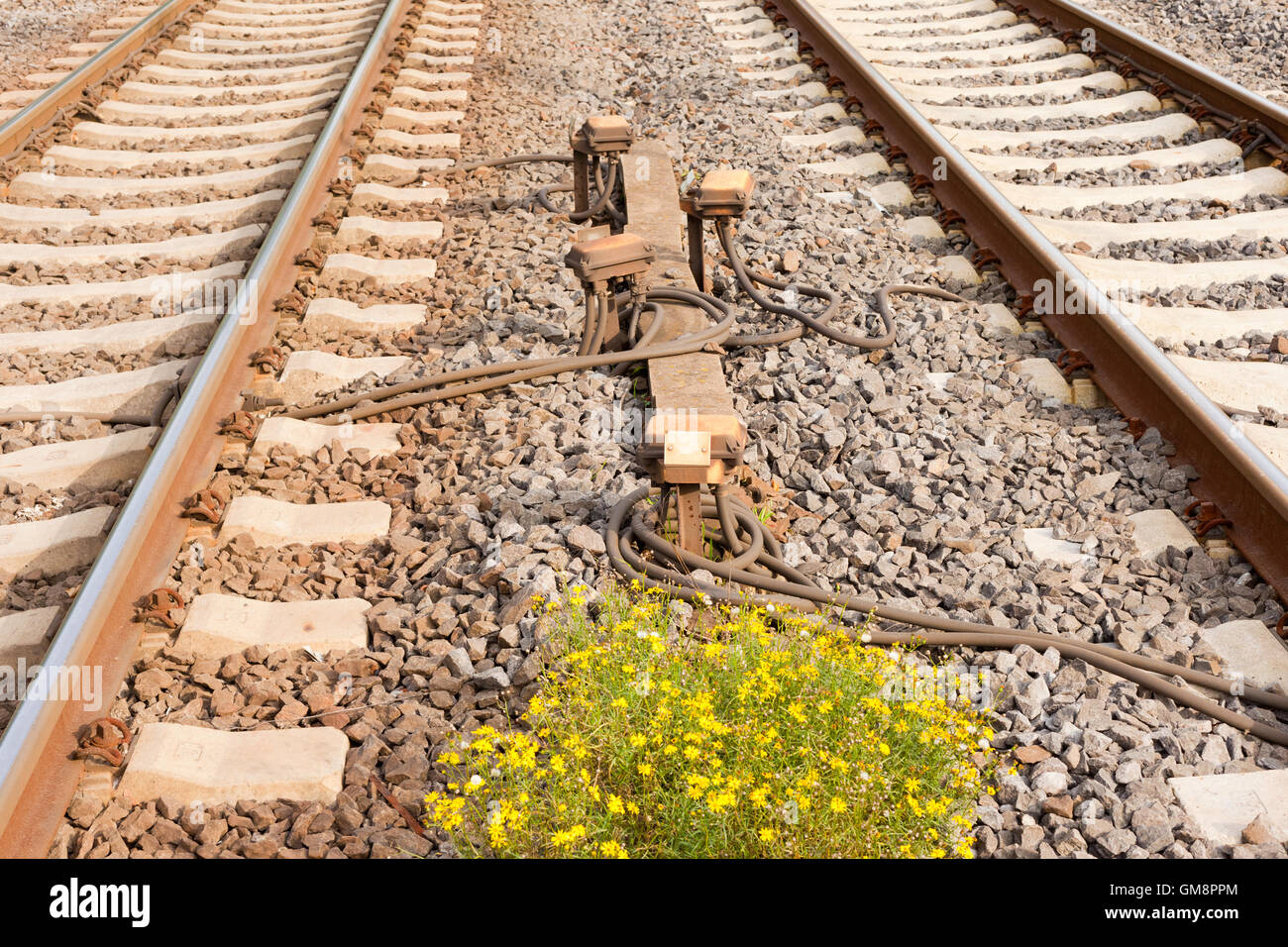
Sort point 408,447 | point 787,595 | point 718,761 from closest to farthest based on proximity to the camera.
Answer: point 718,761
point 787,595
point 408,447

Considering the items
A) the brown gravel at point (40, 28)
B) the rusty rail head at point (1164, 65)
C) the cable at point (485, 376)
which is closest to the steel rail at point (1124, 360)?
the rusty rail head at point (1164, 65)

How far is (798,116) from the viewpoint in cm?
762

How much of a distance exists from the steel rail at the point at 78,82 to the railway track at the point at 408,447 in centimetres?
15

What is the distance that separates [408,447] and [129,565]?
4.10 feet

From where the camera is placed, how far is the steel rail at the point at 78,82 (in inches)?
263

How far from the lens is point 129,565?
3.18 metres

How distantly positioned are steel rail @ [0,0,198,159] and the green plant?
18.2 ft

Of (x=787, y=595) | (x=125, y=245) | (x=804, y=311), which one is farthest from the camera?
(x=125, y=245)

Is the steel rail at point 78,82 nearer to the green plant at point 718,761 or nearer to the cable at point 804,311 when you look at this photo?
the cable at point 804,311

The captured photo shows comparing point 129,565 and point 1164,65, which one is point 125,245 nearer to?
point 129,565

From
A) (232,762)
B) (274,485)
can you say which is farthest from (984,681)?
(274,485)

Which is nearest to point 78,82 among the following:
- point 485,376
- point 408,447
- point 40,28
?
point 40,28

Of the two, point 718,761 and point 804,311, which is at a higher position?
point 804,311

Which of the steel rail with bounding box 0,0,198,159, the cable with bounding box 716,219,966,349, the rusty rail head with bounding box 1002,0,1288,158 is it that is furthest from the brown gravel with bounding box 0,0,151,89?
the rusty rail head with bounding box 1002,0,1288,158
